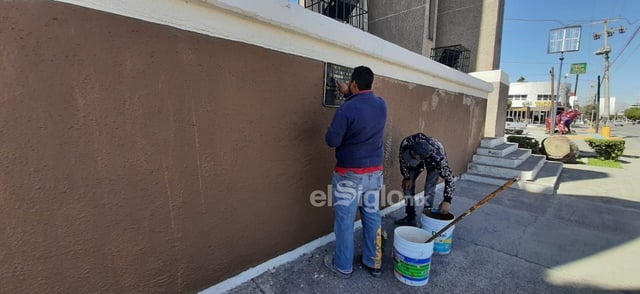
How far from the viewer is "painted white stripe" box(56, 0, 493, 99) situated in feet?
5.07

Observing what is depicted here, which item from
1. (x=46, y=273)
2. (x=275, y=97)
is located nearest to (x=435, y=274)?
(x=275, y=97)

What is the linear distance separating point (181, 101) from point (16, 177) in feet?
2.71

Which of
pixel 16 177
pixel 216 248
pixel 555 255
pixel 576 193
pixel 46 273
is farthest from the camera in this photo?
pixel 576 193

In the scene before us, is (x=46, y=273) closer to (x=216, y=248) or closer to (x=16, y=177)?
(x=16, y=177)

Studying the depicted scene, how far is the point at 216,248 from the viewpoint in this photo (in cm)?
201

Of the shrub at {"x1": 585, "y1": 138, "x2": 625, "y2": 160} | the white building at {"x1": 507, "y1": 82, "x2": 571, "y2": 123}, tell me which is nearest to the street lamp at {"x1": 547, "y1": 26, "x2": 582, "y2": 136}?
the shrub at {"x1": 585, "y1": 138, "x2": 625, "y2": 160}

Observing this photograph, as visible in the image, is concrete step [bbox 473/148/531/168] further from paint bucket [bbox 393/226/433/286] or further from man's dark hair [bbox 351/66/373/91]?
man's dark hair [bbox 351/66/373/91]

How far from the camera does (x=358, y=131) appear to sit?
210cm

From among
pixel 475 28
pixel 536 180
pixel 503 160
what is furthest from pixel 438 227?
pixel 475 28

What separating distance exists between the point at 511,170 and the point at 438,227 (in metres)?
4.26

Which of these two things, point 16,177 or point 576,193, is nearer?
point 16,177

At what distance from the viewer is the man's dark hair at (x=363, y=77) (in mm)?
2092

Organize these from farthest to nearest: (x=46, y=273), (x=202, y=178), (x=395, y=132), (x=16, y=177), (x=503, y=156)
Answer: (x=503, y=156)
(x=395, y=132)
(x=202, y=178)
(x=46, y=273)
(x=16, y=177)

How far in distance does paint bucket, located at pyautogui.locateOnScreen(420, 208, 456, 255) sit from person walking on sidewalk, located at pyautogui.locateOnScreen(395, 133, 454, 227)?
8 cm
